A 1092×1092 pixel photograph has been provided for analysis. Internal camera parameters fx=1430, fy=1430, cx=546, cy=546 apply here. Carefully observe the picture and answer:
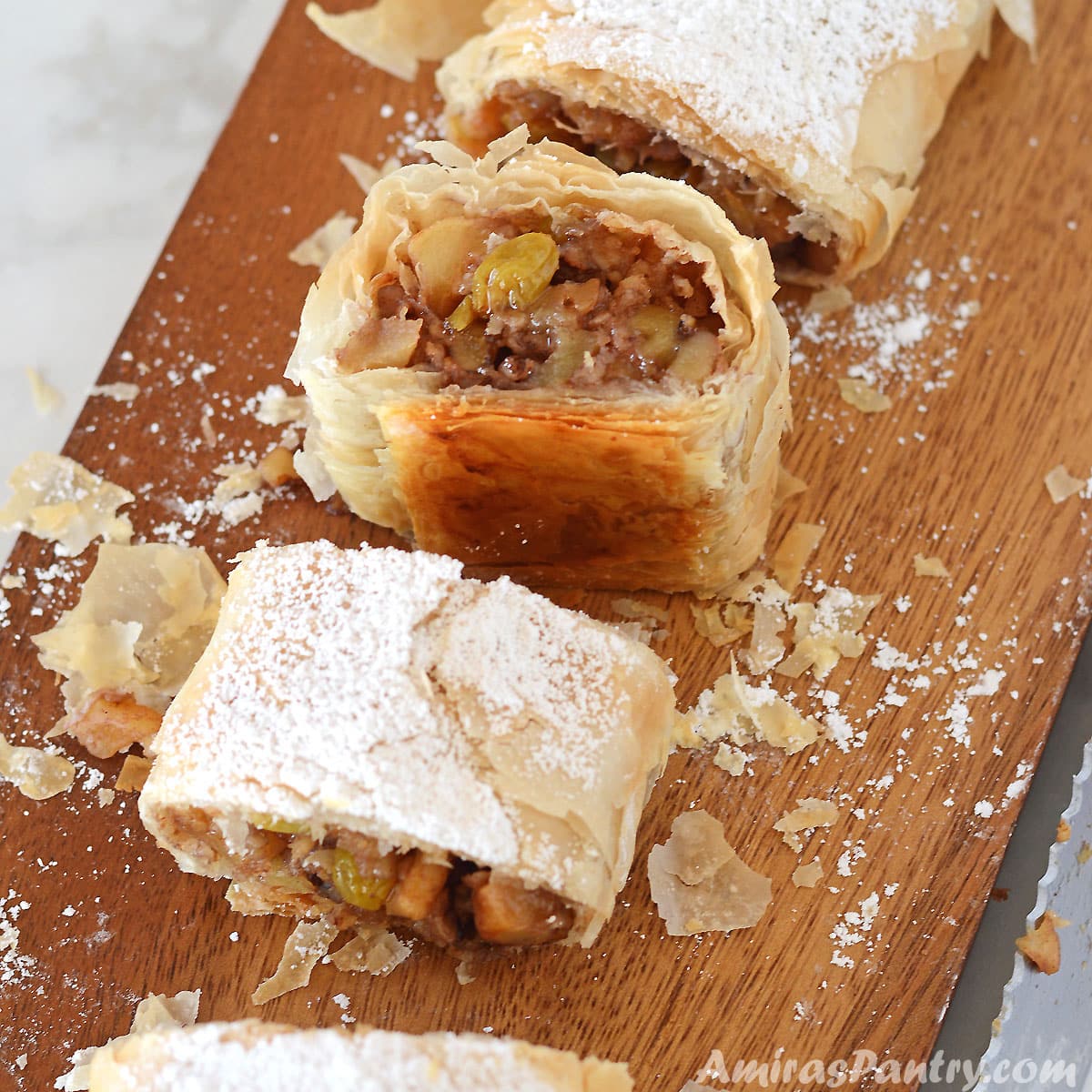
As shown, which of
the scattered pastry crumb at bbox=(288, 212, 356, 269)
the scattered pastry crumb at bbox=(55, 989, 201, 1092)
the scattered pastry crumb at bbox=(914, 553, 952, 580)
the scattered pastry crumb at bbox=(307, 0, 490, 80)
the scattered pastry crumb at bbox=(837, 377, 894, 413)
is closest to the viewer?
the scattered pastry crumb at bbox=(55, 989, 201, 1092)

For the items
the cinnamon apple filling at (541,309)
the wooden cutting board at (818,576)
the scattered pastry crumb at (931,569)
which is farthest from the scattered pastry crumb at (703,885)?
the cinnamon apple filling at (541,309)

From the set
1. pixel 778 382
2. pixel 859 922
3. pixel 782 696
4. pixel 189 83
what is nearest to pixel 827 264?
pixel 778 382

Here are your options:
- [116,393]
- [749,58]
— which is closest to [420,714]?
[116,393]

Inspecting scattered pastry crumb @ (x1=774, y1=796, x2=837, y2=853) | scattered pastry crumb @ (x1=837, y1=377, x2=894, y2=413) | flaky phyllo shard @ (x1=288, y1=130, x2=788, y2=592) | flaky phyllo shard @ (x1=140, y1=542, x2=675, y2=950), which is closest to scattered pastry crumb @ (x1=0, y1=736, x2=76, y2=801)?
flaky phyllo shard @ (x1=140, y1=542, x2=675, y2=950)

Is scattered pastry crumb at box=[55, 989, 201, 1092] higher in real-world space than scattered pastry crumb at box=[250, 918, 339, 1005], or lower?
lower

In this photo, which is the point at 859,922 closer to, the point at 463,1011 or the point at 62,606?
the point at 463,1011

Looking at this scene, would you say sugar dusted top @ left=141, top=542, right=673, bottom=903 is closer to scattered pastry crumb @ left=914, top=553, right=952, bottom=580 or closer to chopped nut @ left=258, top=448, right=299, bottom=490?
chopped nut @ left=258, top=448, right=299, bottom=490
